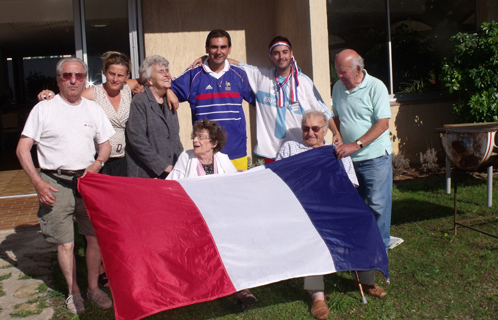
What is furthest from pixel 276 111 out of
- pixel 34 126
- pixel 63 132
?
pixel 34 126

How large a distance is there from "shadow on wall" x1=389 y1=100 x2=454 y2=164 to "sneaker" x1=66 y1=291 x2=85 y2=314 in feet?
19.6

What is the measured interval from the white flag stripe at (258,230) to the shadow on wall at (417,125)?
16.5ft

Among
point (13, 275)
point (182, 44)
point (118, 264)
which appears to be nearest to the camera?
point (118, 264)

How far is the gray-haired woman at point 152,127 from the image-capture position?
408cm

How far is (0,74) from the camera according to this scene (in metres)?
20.9

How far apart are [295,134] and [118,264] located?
2021 mm

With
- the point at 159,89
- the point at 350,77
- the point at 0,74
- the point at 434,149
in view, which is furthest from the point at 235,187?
the point at 0,74

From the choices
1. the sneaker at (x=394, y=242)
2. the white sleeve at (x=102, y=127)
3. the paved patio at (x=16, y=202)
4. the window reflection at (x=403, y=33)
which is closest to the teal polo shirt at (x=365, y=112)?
the sneaker at (x=394, y=242)

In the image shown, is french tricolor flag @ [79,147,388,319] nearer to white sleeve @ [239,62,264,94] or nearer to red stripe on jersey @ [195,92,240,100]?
red stripe on jersey @ [195,92,240,100]

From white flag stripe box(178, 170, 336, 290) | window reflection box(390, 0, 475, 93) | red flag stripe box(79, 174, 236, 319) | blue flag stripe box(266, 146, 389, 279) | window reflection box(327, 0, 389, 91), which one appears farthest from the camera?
window reflection box(390, 0, 475, 93)

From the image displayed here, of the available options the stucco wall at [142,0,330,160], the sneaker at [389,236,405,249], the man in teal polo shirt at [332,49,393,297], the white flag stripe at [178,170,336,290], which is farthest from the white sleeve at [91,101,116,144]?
the stucco wall at [142,0,330,160]

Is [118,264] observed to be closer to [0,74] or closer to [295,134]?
[295,134]

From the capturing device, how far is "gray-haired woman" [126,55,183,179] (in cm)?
408

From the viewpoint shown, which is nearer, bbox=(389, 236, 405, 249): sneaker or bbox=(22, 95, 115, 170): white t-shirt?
bbox=(22, 95, 115, 170): white t-shirt
